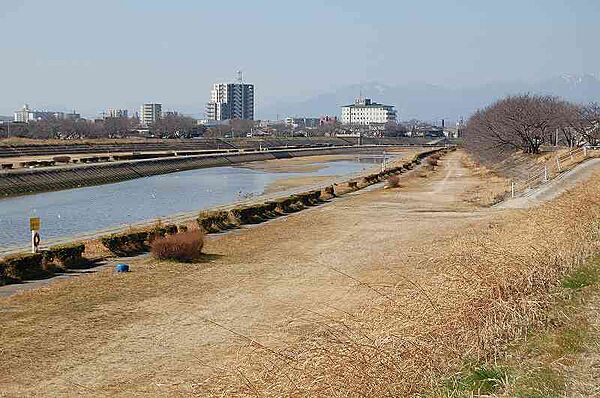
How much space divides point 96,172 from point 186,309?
52699 millimetres

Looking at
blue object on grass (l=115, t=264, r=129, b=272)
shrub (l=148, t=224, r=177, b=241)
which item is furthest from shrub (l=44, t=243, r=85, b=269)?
shrub (l=148, t=224, r=177, b=241)

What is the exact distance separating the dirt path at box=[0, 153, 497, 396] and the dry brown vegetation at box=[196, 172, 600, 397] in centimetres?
86

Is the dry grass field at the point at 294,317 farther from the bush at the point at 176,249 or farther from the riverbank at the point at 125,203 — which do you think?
the riverbank at the point at 125,203

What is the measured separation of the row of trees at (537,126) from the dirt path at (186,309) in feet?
134

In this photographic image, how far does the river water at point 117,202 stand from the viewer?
3183cm

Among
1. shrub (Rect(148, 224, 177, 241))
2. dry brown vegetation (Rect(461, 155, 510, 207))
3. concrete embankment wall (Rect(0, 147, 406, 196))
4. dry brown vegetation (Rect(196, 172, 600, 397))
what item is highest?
dry brown vegetation (Rect(196, 172, 600, 397))

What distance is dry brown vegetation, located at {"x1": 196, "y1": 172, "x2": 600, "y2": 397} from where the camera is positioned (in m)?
6.86

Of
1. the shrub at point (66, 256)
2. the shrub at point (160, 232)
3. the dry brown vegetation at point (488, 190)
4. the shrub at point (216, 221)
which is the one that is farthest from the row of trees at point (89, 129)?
the shrub at point (66, 256)

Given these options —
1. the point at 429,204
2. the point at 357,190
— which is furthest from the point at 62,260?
the point at 357,190

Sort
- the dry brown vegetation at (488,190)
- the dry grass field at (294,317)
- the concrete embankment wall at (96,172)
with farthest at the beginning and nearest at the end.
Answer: the concrete embankment wall at (96,172) → the dry brown vegetation at (488,190) → the dry grass field at (294,317)

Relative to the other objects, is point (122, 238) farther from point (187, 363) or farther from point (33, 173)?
point (33, 173)

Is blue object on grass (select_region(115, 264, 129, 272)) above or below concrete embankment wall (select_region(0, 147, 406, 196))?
above

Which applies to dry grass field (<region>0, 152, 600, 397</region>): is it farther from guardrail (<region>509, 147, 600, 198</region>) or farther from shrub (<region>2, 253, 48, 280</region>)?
guardrail (<region>509, 147, 600, 198</region>)

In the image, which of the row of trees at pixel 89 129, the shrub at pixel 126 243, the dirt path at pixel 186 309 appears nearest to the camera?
the dirt path at pixel 186 309
